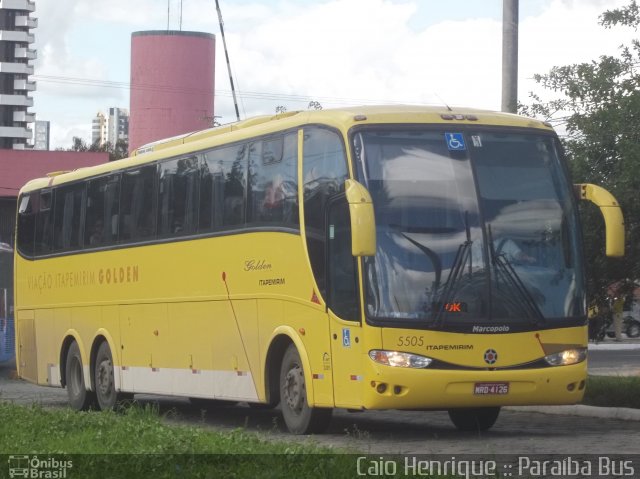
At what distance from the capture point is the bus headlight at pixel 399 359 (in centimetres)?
1395

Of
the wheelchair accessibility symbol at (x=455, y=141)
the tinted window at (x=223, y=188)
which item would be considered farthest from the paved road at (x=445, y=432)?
the wheelchair accessibility symbol at (x=455, y=141)

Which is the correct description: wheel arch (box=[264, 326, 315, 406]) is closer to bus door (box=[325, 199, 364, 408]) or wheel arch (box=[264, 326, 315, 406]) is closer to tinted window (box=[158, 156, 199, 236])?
bus door (box=[325, 199, 364, 408])

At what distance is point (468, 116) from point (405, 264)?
1.97m

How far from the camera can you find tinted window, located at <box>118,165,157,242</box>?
1912 cm

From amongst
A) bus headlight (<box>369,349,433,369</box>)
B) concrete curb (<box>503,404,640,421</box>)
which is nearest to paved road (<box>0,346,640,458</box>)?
concrete curb (<box>503,404,640,421</box>)

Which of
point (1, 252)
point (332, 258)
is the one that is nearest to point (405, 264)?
point (332, 258)

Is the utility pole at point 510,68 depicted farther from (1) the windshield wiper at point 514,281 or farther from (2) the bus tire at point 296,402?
(2) the bus tire at point 296,402

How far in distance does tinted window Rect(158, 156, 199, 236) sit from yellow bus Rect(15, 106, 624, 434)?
0.24 feet

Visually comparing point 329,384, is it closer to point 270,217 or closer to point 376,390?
point 376,390

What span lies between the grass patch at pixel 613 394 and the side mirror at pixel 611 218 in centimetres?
475

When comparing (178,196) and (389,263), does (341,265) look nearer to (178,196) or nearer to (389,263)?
(389,263)

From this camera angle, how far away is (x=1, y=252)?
3503cm

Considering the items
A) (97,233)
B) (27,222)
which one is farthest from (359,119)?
(27,222)

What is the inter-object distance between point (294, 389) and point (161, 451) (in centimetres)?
445
